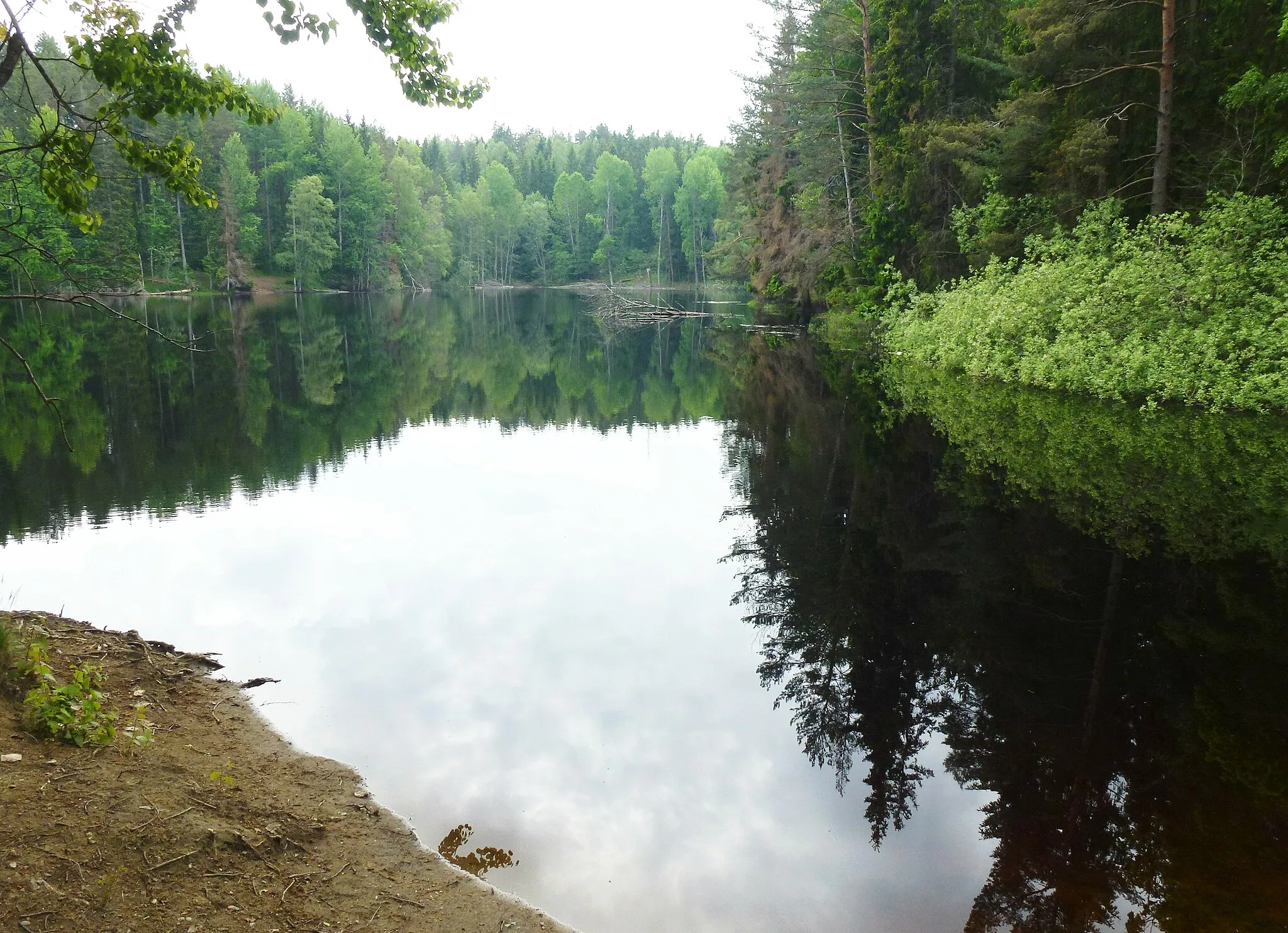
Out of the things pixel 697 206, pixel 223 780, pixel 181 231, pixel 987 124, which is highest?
pixel 697 206

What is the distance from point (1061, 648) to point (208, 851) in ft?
20.7

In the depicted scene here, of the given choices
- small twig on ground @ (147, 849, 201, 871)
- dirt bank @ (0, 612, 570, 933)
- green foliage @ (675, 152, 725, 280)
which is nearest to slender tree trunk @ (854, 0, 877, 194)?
dirt bank @ (0, 612, 570, 933)

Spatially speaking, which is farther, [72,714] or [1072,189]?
[1072,189]

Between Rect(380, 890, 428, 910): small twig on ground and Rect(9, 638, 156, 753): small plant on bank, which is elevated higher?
Rect(9, 638, 156, 753): small plant on bank

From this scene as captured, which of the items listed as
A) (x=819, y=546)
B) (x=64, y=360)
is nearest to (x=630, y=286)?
(x=64, y=360)

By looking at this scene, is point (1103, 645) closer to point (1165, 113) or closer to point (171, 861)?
point (171, 861)

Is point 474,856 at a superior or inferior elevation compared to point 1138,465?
inferior

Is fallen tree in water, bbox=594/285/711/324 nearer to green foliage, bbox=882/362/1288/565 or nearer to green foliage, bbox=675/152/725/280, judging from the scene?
green foliage, bbox=882/362/1288/565

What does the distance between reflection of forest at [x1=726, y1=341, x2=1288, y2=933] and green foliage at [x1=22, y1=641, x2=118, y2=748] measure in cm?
423

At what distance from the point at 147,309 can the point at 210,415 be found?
128 ft

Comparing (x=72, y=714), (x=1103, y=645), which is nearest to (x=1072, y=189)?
(x=1103, y=645)

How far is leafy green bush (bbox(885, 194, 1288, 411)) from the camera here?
15656 millimetres

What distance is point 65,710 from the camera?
4.35 m

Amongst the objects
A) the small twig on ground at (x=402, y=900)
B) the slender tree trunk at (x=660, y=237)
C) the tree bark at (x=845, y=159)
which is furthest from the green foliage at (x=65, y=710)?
the slender tree trunk at (x=660, y=237)
